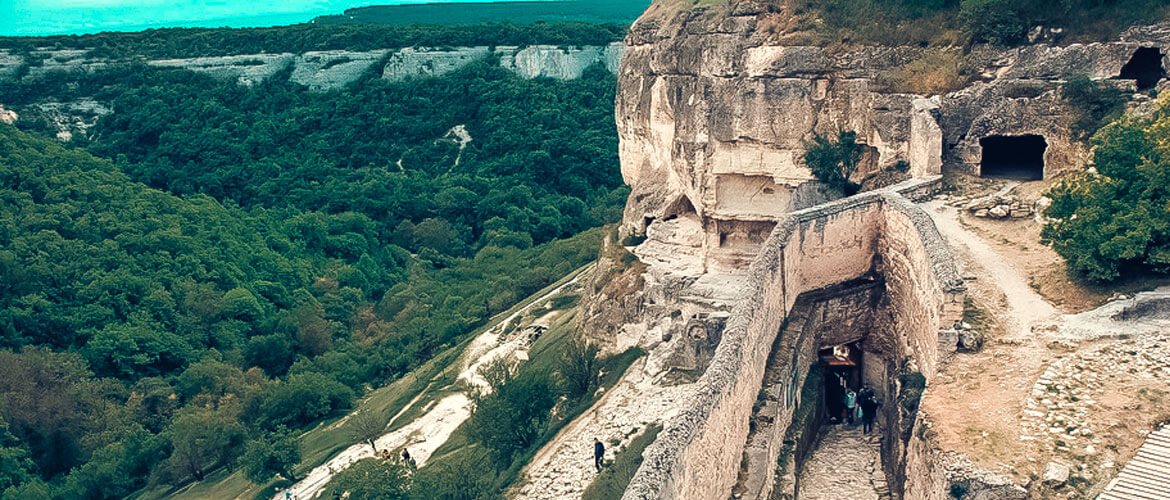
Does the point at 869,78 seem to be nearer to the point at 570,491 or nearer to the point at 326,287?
the point at 570,491

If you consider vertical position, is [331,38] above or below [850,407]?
above

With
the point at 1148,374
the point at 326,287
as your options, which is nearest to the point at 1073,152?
the point at 1148,374

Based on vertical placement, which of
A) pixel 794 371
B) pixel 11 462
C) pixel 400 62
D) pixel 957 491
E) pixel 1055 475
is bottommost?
pixel 11 462

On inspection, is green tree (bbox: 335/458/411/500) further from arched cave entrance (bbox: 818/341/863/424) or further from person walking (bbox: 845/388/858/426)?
person walking (bbox: 845/388/858/426)

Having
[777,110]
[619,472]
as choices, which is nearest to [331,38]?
[777,110]

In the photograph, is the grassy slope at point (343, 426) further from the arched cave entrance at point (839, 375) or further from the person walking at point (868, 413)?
the person walking at point (868, 413)

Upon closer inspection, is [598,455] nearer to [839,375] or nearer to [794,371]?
[839,375]
